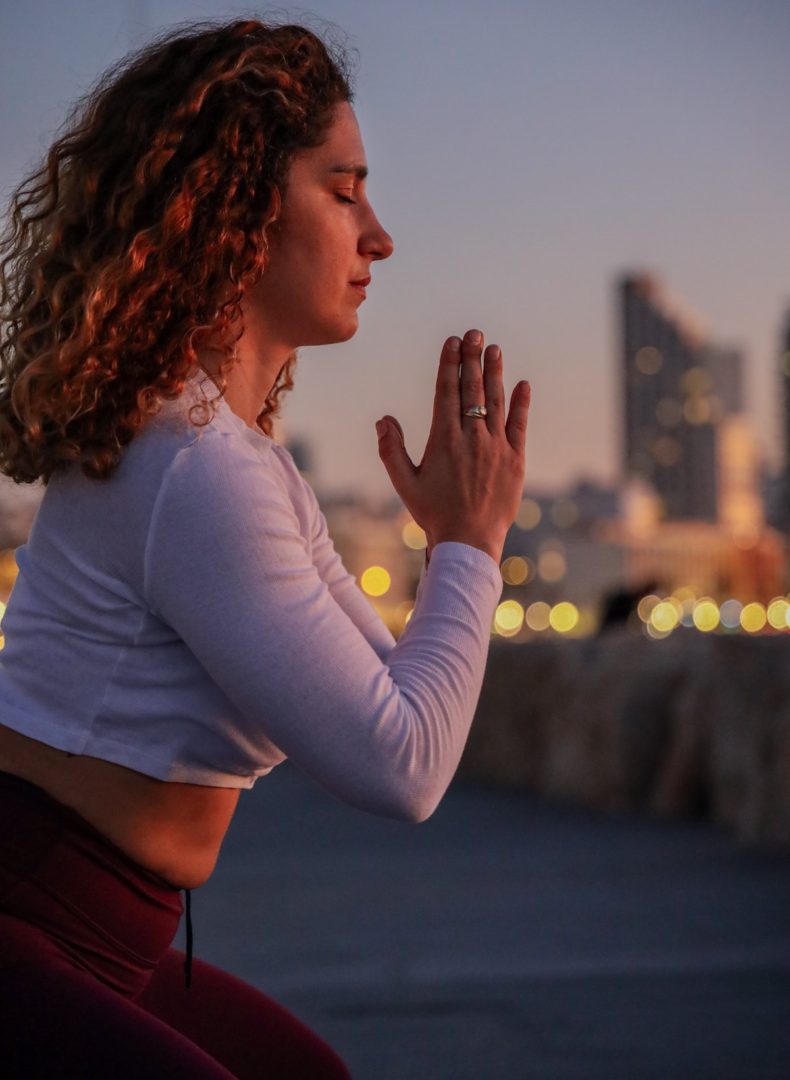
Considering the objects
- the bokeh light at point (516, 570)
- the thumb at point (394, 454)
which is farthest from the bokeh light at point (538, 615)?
the thumb at point (394, 454)

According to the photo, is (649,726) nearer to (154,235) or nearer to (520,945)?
(520,945)

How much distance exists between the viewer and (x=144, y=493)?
6.14 ft

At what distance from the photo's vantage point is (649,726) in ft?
39.6

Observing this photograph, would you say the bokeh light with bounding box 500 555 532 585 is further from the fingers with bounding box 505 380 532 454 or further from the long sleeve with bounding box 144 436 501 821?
the long sleeve with bounding box 144 436 501 821

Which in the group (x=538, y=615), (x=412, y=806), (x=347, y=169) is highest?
(x=538, y=615)

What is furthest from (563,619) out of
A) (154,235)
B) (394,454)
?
(154,235)

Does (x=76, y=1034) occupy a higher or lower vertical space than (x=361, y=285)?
lower

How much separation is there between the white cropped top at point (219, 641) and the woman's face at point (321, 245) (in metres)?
0.17

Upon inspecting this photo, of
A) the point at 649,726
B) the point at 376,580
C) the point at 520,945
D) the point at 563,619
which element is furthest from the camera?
the point at 376,580

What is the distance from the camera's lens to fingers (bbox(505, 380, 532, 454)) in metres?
2.11

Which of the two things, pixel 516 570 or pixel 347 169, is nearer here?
pixel 347 169

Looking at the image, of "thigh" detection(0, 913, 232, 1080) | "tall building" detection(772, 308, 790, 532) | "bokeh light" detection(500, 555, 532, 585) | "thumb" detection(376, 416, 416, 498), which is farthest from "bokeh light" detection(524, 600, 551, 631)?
"thigh" detection(0, 913, 232, 1080)

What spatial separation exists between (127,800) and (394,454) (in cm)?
51

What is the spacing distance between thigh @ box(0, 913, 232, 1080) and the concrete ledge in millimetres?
7721
